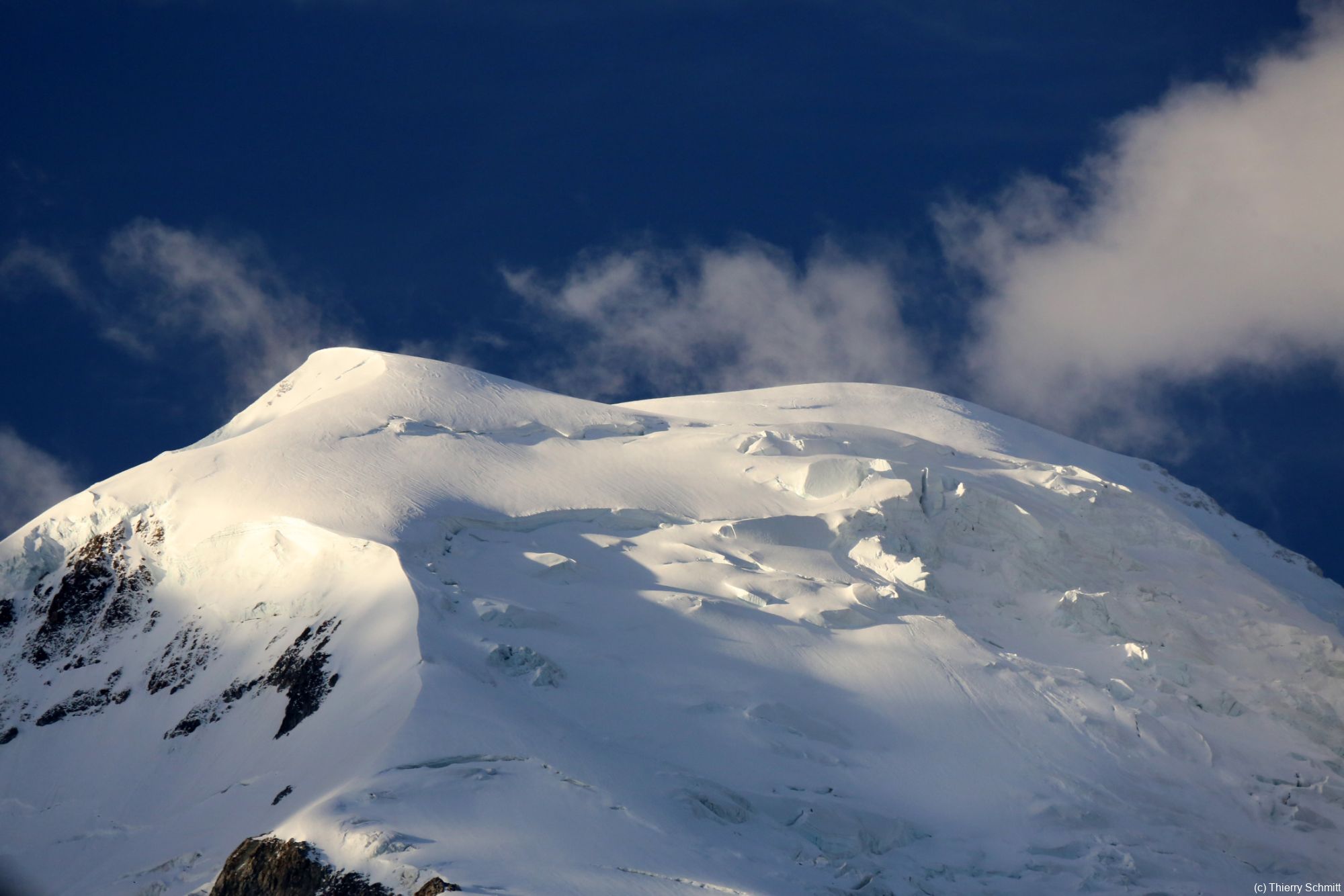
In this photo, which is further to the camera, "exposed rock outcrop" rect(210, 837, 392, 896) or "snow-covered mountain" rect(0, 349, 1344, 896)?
"snow-covered mountain" rect(0, 349, 1344, 896)

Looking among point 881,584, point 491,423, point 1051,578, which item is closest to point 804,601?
point 881,584

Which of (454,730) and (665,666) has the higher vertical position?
(665,666)

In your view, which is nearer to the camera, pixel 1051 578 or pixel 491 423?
pixel 1051 578

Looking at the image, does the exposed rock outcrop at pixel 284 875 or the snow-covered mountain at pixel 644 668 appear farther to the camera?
the snow-covered mountain at pixel 644 668

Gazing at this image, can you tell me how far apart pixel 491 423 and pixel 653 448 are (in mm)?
8391

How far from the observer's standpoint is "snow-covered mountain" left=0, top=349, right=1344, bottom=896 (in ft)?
117

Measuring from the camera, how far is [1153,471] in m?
78.6

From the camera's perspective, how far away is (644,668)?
4472 centimetres

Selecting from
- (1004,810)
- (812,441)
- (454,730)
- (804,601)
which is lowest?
(454,730)

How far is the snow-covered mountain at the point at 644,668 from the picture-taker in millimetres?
35625

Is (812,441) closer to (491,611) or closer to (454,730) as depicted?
(491,611)

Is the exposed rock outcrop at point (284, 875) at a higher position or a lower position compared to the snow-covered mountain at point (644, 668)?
lower

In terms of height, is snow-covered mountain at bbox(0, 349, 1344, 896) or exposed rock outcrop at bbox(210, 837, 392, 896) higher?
snow-covered mountain at bbox(0, 349, 1344, 896)

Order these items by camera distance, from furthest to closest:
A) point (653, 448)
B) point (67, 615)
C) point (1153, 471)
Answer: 1. point (1153, 471)
2. point (653, 448)
3. point (67, 615)
